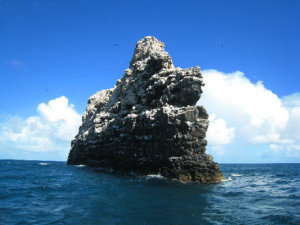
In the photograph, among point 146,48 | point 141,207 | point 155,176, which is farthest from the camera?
point 146,48

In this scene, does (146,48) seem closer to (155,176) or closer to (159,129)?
(159,129)

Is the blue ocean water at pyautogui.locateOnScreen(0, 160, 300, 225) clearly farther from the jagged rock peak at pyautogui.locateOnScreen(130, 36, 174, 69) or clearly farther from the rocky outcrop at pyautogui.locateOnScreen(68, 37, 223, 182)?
the jagged rock peak at pyautogui.locateOnScreen(130, 36, 174, 69)

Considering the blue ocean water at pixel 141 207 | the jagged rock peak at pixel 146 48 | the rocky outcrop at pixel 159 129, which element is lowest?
the blue ocean water at pixel 141 207

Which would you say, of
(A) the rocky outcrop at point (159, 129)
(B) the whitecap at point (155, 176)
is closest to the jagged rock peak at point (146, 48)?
(A) the rocky outcrop at point (159, 129)

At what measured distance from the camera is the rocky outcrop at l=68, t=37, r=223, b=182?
36625 millimetres

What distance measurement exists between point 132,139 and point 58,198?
22.2m

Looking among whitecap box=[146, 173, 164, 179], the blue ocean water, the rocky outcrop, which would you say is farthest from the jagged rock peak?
the blue ocean water

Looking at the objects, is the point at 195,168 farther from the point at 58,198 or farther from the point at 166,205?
the point at 58,198

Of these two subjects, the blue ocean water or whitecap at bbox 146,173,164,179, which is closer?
the blue ocean water

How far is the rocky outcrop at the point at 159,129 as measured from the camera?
1442 inches

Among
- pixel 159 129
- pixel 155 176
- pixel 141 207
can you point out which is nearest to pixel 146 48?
pixel 159 129

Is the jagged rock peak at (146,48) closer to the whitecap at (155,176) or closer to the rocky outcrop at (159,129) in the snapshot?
the rocky outcrop at (159,129)

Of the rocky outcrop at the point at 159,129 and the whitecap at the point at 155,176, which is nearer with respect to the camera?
the rocky outcrop at the point at 159,129

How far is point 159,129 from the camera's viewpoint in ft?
128
